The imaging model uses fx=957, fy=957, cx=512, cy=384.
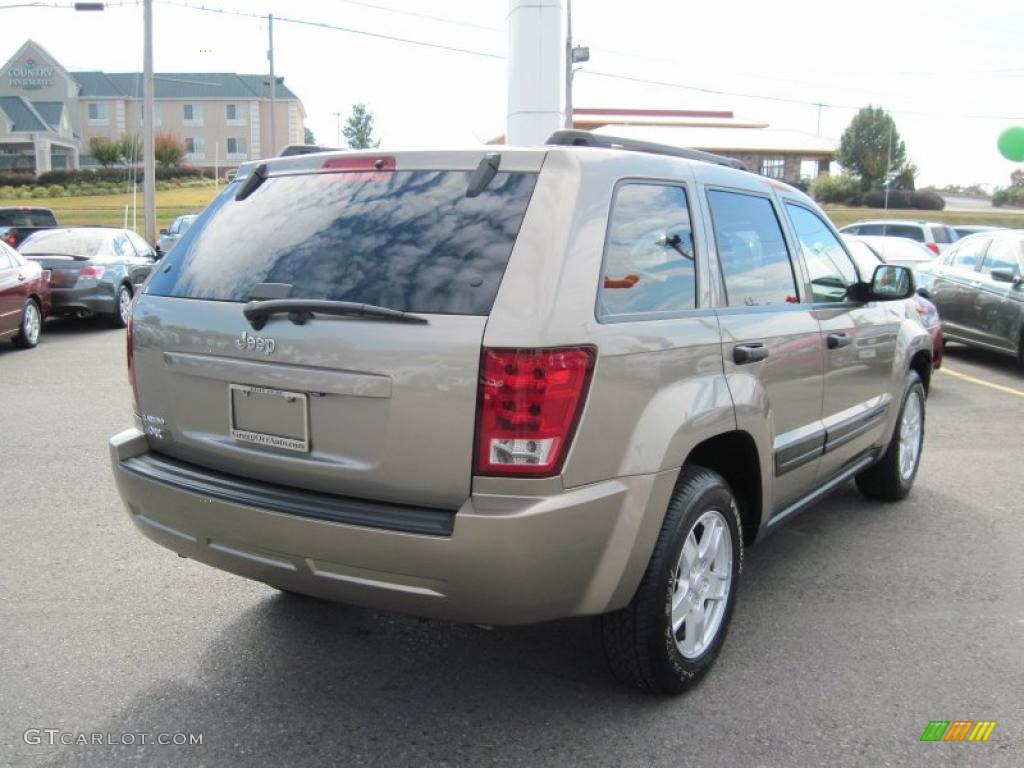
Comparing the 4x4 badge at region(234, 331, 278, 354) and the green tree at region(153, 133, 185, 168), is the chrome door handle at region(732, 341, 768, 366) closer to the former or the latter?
the 4x4 badge at region(234, 331, 278, 354)

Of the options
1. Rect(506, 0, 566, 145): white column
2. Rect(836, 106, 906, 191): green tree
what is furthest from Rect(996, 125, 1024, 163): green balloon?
Rect(836, 106, 906, 191): green tree

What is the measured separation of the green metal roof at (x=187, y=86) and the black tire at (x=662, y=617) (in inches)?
3025

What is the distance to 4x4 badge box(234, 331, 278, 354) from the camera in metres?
3.02

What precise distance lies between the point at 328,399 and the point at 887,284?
318 centimetres

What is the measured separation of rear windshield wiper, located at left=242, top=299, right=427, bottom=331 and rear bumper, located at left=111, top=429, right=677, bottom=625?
579 mm

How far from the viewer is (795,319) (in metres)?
4.08

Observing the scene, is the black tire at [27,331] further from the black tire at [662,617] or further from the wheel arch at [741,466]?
the black tire at [662,617]

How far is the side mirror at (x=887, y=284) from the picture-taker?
15.8 ft

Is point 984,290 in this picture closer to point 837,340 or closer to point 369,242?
point 837,340

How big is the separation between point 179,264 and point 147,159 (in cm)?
2544

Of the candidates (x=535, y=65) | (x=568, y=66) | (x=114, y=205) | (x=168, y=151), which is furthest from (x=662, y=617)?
(x=168, y=151)

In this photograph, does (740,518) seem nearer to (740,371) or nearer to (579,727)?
(740,371)

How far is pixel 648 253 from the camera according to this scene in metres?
3.26

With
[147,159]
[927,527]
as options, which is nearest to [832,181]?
[147,159]
